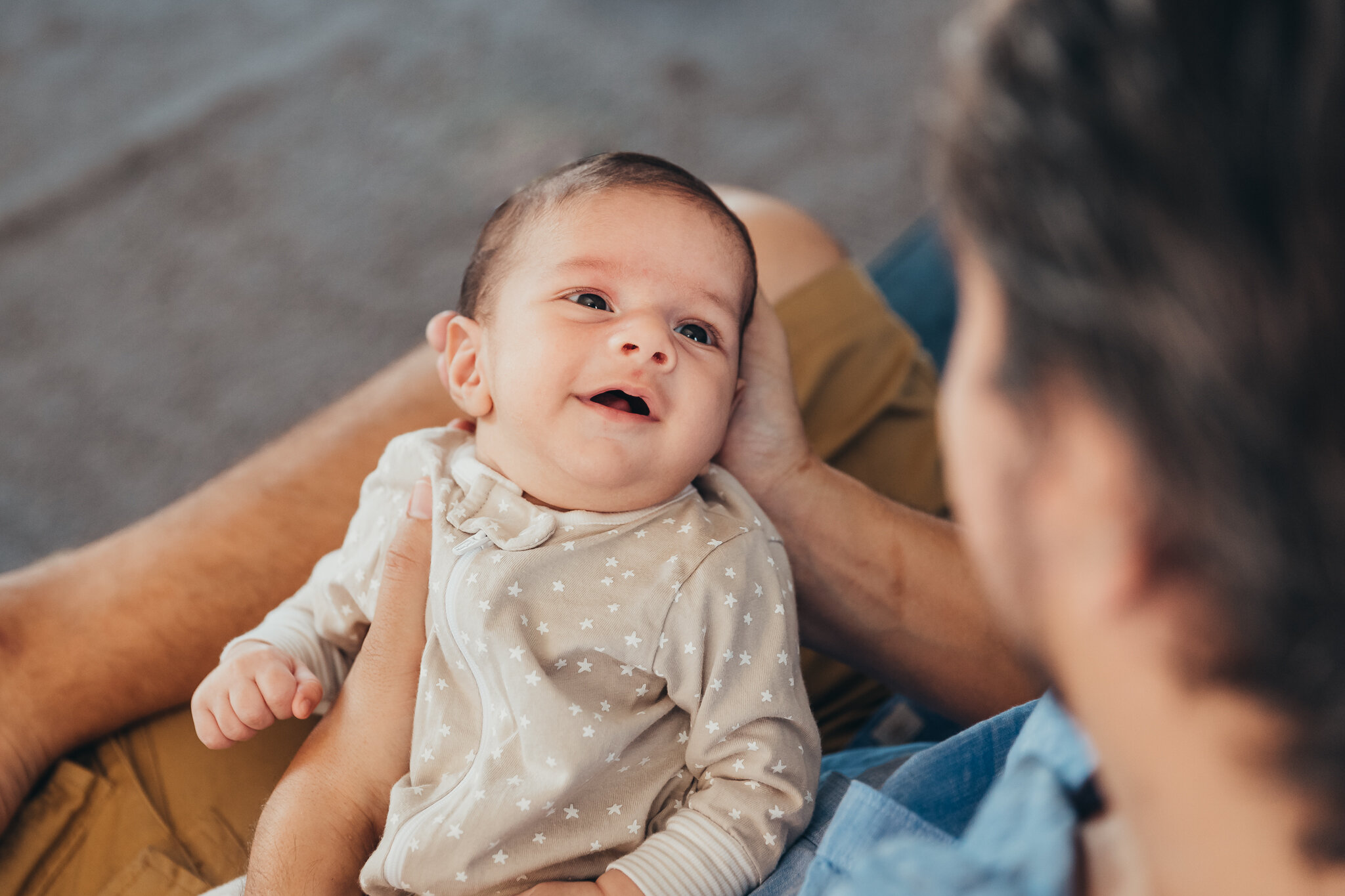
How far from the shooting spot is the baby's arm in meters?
0.90

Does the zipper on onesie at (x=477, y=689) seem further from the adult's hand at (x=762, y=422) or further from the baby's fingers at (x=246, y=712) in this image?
the adult's hand at (x=762, y=422)

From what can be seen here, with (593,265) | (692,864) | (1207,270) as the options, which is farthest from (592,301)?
(1207,270)

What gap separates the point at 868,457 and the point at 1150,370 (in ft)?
3.14

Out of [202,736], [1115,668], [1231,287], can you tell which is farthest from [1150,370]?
[202,736]

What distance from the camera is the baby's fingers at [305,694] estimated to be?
0.88 m

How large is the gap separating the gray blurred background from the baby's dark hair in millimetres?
1188

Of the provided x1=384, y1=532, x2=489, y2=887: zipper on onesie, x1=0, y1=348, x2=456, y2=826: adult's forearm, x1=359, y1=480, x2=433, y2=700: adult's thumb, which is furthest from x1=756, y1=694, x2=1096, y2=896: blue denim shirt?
x1=0, y1=348, x2=456, y2=826: adult's forearm

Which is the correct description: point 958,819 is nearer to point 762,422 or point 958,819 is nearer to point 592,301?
point 762,422

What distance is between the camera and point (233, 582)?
1133mm

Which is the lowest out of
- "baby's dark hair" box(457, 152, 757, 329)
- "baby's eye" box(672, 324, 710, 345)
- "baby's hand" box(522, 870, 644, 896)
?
"baby's hand" box(522, 870, 644, 896)

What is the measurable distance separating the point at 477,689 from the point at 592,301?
0.37 metres

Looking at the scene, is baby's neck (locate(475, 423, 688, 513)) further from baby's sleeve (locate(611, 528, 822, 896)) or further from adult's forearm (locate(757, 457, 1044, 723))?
adult's forearm (locate(757, 457, 1044, 723))

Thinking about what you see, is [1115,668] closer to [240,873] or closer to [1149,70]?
[1149,70]

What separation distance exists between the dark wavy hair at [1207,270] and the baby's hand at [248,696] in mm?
715
